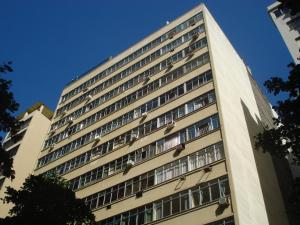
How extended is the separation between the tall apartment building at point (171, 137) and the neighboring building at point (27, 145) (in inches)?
131

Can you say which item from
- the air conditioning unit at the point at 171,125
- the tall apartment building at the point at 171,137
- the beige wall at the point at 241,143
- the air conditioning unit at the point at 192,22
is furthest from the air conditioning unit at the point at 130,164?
the air conditioning unit at the point at 192,22

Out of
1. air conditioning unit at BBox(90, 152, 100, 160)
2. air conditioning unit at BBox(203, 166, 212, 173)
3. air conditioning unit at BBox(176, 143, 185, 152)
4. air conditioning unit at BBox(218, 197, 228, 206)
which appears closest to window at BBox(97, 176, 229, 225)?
air conditioning unit at BBox(218, 197, 228, 206)

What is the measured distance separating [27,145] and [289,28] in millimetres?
38000

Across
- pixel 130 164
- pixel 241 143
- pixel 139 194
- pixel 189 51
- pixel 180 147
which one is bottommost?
pixel 139 194

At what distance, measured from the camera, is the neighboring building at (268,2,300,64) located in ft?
148

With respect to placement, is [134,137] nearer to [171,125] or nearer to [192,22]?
[171,125]

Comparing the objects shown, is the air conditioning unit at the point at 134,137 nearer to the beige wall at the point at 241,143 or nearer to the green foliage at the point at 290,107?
the beige wall at the point at 241,143

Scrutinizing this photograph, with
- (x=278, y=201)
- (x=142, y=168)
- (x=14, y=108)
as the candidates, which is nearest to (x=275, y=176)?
(x=278, y=201)

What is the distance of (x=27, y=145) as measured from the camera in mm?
48719

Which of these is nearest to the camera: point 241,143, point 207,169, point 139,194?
point 207,169

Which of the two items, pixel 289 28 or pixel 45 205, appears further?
pixel 289 28

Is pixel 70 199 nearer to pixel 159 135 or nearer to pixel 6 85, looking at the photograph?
pixel 6 85

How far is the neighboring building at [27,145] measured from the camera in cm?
4372

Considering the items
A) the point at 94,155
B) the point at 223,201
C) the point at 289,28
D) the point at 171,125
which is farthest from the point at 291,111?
the point at 289,28
